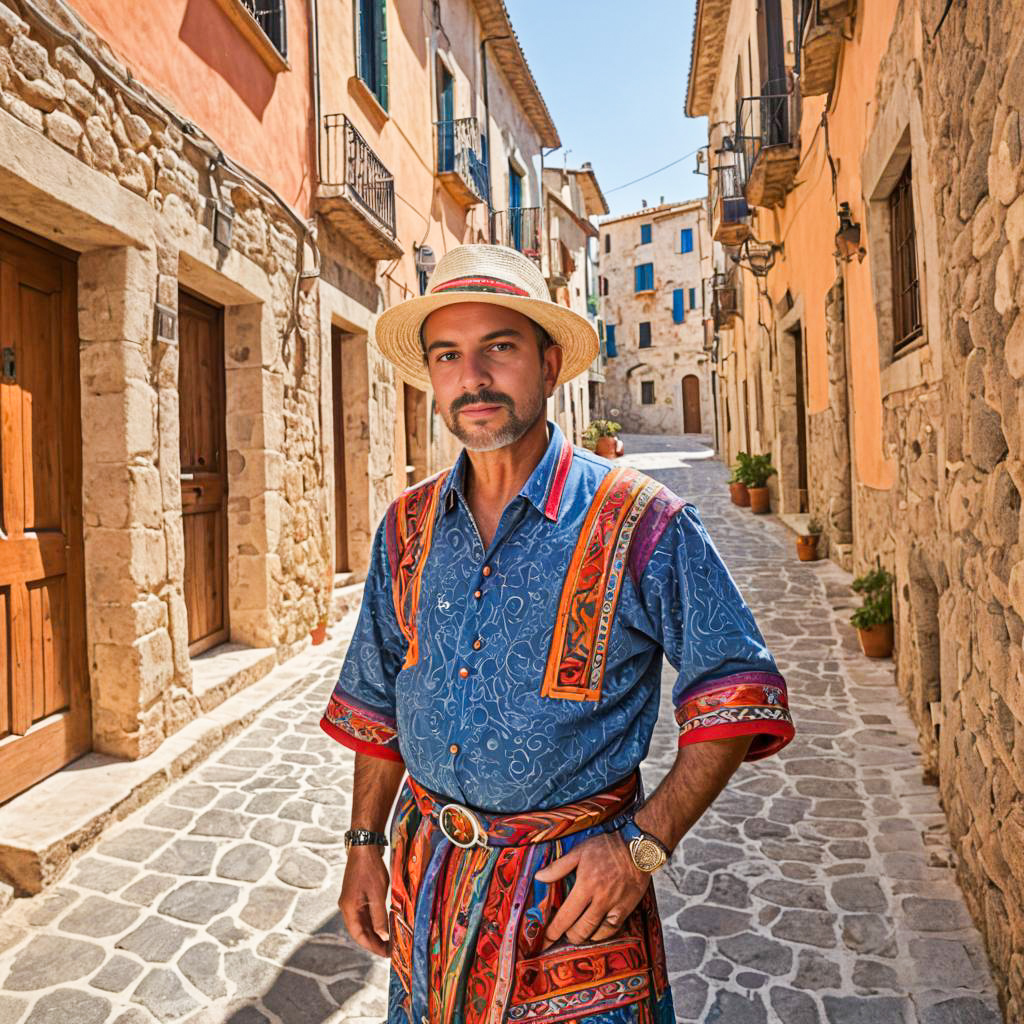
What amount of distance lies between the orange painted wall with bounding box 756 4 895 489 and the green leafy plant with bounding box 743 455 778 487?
332cm

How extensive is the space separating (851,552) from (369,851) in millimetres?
7436

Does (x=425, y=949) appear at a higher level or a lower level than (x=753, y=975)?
higher

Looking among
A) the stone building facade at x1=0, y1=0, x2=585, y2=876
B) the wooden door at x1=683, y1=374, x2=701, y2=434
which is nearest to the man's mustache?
the stone building facade at x1=0, y1=0, x2=585, y2=876

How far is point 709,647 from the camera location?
4.92ft

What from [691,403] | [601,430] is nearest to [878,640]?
[601,430]

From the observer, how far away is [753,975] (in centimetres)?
291

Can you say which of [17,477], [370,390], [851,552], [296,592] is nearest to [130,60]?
[17,477]

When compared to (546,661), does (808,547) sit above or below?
below

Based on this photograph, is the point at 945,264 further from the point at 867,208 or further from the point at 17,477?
the point at 17,477

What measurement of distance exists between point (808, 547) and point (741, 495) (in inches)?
185

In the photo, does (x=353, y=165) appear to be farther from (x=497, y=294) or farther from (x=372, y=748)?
(x=372, y=748)

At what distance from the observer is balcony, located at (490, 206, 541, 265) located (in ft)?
49.5

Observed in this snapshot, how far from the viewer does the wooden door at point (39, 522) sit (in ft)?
12.7

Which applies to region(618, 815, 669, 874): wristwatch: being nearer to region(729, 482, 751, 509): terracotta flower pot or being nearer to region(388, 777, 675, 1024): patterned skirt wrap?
region(388, 777, 675, 1024): patterned skirt wrap
